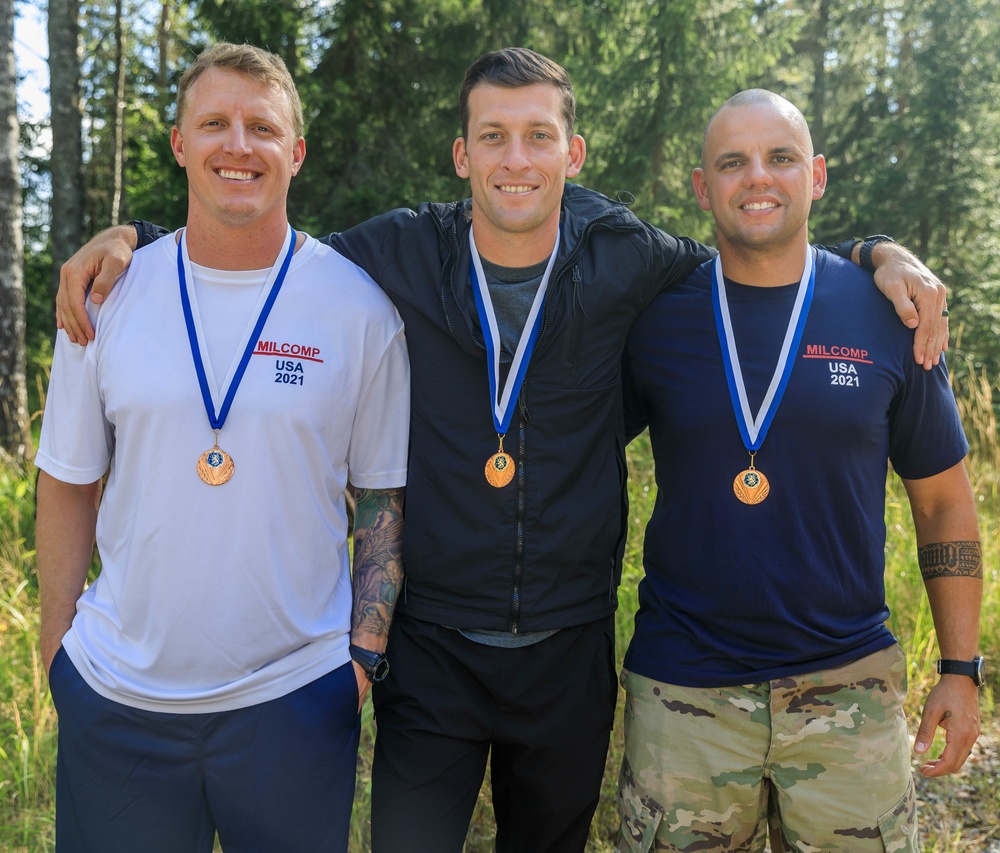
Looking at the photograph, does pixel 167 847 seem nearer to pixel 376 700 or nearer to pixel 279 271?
pixel 376 700

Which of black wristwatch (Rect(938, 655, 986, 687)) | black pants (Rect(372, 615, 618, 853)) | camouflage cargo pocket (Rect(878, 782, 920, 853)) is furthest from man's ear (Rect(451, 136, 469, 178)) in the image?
camouflage cargo pocket (Rect(878, 782, 920, 853))

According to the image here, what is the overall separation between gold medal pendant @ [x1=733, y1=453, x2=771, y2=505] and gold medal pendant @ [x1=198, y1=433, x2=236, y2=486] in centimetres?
149

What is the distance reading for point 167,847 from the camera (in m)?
2.50

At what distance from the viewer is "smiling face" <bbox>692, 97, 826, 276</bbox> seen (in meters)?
2.97

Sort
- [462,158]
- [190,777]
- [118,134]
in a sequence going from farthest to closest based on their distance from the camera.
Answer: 1. [118,134]
2. [462,158]
3. [190,777]

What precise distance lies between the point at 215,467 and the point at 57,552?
63 cm

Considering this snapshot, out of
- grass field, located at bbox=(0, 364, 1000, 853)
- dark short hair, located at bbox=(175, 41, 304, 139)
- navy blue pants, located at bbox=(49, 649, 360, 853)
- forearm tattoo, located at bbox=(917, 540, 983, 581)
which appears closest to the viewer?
navy blue pants, located at bbox=(49, 649, 360, 853)

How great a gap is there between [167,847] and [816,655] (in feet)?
6.27

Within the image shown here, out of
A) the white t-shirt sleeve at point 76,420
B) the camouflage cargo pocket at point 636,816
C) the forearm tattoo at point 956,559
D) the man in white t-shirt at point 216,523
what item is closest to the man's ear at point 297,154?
the man in white t-shirt at point 216,523

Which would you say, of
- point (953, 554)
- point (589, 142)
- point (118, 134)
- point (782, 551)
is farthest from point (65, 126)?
point (953, 554)

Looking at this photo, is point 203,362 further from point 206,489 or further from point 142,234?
point 142,234

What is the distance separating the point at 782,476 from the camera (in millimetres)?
2803

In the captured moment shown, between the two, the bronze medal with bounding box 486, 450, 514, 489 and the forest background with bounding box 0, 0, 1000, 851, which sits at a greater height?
the forest background with bounding box 0, 0, 1000, 851

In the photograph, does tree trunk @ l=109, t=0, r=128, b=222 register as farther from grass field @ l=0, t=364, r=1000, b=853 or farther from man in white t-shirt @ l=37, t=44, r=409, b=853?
man in white t-shirt @ l=37, t=44, r=409, b=853
